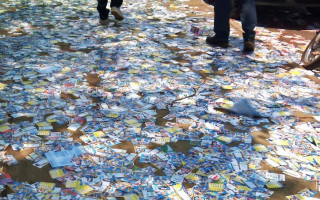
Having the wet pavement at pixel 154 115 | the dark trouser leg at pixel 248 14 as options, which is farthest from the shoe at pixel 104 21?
the dark trouser leg at pixel 248 14

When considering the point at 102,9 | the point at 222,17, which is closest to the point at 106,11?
the point at 102,9

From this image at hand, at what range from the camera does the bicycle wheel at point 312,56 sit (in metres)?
4.81

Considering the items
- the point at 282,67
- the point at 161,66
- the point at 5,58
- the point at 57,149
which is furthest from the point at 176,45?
the point at 57,149

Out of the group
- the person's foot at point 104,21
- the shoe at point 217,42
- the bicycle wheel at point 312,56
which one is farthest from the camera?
the person's foot at point 104,21

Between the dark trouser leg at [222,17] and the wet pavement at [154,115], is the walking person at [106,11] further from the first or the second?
the dark trouser leg at [222,17]

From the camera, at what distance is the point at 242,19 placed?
18.1ft

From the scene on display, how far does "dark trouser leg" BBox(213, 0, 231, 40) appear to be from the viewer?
218 inches

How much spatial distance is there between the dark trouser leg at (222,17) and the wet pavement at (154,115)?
0.90 feet

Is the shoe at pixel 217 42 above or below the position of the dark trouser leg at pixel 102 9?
below

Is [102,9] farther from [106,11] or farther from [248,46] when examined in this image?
[248,46]

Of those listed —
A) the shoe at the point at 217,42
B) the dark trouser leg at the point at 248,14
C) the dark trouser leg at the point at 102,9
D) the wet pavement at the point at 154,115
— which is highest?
the dark trouser leg at the point at 248,14

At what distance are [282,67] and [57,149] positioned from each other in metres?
3.34

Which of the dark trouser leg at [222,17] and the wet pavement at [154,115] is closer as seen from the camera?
the wet pavement at [154,115]

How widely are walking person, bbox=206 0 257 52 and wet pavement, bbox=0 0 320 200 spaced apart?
→ 22 centimetres
